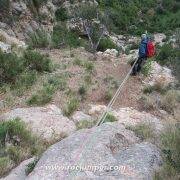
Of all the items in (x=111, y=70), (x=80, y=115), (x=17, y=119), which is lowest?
(x=111, y=70)

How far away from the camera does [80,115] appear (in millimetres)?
12398

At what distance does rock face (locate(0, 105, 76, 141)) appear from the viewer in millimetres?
10633

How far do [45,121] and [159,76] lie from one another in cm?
618

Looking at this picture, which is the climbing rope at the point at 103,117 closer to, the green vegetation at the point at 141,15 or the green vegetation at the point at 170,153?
the green vegetation at the point at 170,153

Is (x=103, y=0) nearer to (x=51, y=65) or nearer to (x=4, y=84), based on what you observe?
(x=51, y=65)

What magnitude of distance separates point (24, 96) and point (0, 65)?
1.65 m

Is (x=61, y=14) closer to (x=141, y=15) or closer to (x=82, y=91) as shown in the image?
(x=141, y=15)

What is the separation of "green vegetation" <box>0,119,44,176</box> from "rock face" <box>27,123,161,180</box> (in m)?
0.86

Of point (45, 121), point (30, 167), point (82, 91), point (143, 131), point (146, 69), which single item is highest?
point (30, 167)

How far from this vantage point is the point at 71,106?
41.3 feet

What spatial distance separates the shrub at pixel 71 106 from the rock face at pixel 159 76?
11.4 feet

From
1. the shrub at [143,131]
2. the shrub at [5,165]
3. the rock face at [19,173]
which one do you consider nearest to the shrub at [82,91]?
the shrub at [143,131]

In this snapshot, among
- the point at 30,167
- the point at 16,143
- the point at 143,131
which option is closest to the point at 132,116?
the point at 143,131

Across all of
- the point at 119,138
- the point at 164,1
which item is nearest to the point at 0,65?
the point at 119,138
